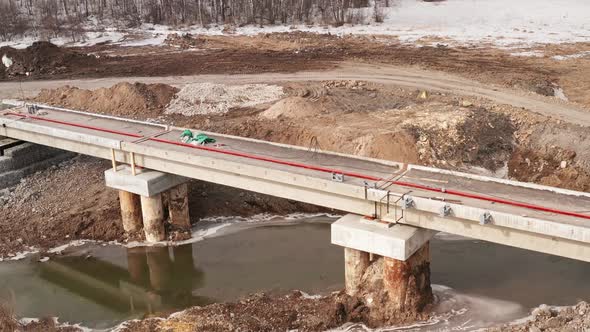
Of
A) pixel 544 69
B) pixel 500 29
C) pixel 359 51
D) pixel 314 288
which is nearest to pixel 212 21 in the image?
pixel 359 51

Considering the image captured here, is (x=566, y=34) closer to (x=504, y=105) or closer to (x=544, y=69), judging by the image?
(x=544, y=69)

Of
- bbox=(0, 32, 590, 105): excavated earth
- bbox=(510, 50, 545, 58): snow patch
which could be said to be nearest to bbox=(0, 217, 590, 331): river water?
bbox=(0, 32, 590, 105): excavated earth

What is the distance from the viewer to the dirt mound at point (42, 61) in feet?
134

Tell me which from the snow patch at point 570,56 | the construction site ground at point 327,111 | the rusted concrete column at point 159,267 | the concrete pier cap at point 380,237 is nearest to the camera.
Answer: the concrete pier cap at point 380,237

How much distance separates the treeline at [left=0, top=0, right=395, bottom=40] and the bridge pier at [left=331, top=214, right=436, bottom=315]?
135 ft

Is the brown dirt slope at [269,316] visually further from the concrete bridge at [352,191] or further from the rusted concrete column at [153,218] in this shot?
the rusted concrete column at [153,218]

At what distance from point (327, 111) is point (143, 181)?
1003 centimetres

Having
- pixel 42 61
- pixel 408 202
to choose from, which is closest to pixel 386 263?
pixel 408 202

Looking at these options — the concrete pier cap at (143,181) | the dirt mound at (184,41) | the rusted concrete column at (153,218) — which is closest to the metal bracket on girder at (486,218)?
the concrete pier cap at (143,181)

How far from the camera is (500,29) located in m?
48.7

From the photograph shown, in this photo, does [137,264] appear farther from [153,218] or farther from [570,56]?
[570,56]

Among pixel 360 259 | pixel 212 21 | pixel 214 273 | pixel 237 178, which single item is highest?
pixel 212 21

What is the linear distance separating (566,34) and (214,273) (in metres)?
37.1

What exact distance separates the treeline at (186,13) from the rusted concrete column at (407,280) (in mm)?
41245
